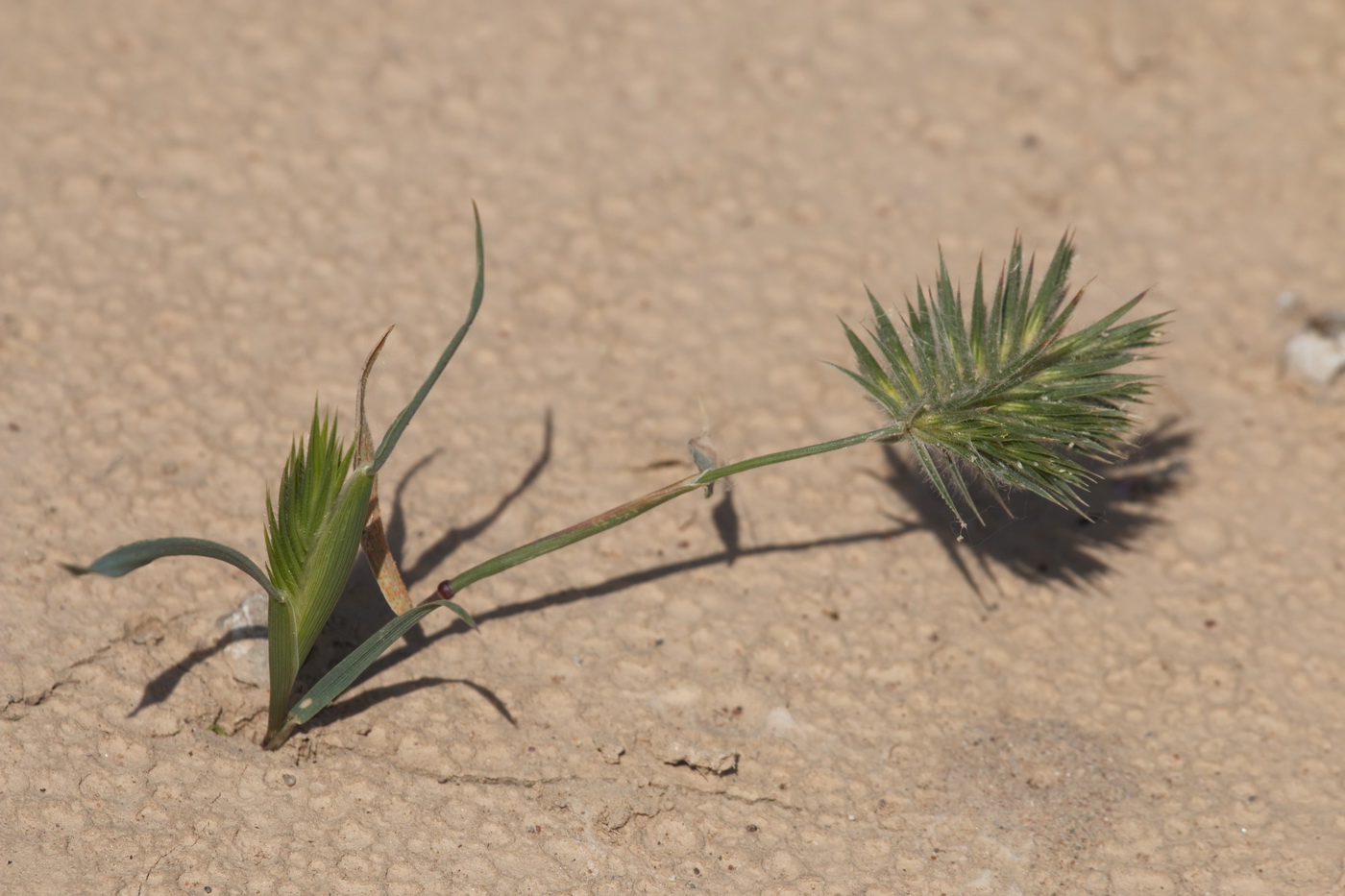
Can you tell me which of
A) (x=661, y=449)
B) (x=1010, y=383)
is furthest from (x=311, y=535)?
(x=1010, y=383)

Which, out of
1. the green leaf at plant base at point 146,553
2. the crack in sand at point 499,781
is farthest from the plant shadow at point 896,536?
the green leaf at plant base at point 146,553

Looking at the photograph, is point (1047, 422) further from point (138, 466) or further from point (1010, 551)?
point (138, 466)

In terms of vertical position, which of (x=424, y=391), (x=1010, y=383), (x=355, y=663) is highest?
(x=1010, y=383)

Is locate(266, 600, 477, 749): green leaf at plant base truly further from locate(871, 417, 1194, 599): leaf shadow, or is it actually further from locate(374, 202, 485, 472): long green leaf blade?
locate(871, 417, 1194, 599): leaf shadow

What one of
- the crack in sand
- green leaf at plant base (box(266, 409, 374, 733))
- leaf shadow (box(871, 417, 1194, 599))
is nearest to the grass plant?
green leaf at plant base (box(266, 409, 374, 733))

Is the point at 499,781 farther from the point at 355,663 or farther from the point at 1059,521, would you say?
the point at 1059,521

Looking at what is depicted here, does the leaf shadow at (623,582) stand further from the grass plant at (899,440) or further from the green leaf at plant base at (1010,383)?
the green leaf at plant base at (1010,383)

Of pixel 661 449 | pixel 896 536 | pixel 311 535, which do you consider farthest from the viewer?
pixel 661 449

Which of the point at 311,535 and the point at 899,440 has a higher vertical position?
the point at 899,440
